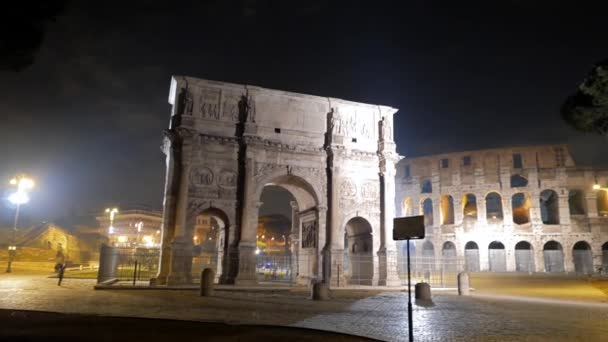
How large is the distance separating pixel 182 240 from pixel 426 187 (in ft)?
114

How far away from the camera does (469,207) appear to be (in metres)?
51.3

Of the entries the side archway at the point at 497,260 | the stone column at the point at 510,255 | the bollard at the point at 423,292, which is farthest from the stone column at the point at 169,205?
the stone column at the point at 510,255

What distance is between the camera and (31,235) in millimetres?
49625

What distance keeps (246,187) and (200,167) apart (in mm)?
2694

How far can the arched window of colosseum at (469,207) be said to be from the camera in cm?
4814

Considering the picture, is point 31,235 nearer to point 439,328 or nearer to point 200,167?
point 200,167

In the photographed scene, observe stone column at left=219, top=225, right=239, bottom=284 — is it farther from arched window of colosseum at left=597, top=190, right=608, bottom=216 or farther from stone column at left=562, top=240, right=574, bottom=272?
arched window of colosseum at left=597, top=190, right=608, bottom=216

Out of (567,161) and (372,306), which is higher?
(567,161)

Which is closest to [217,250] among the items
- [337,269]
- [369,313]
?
[337,269]

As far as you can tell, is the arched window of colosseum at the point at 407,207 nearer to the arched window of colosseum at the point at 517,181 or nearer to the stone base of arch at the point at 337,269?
the arched window of colosseum at the point at 517,181

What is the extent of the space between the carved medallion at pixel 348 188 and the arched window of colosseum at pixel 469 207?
25.2 m

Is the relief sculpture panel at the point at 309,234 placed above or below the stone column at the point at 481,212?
below

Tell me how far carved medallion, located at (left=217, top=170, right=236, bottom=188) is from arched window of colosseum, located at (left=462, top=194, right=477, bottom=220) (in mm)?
31299

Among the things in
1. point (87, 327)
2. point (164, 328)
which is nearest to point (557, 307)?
point (164, 328)
